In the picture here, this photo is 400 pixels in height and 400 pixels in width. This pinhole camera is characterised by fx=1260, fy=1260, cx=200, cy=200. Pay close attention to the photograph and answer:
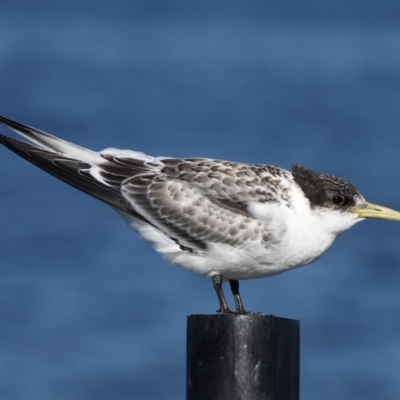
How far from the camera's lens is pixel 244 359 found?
6.14 m

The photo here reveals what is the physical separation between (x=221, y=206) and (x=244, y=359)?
2323mm

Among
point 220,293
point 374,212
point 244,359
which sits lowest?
point 244,359

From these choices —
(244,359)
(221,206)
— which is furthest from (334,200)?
(244,359)

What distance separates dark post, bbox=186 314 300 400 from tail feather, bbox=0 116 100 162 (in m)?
2.79

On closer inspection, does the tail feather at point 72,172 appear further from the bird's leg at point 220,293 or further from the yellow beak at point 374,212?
the yellow beak at point 374,212

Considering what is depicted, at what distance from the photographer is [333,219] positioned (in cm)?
823

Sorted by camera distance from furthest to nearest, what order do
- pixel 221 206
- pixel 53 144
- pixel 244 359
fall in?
pixel 53 144 → pixel 221 206 → pixel 244 359

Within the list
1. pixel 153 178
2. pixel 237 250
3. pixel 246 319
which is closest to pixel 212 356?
pixel 246 319

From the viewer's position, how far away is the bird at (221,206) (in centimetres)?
804

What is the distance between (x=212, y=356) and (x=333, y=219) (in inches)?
90.0

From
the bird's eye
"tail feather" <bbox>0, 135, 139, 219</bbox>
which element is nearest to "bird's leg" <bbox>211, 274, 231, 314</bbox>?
"tail feather" <bbox>0, 135, 139, 219</bbox>

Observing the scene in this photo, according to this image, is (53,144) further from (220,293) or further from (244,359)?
(244,359)

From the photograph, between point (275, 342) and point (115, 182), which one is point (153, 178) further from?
point (275, 342)

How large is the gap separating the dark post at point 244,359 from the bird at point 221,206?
1601 millimetres
